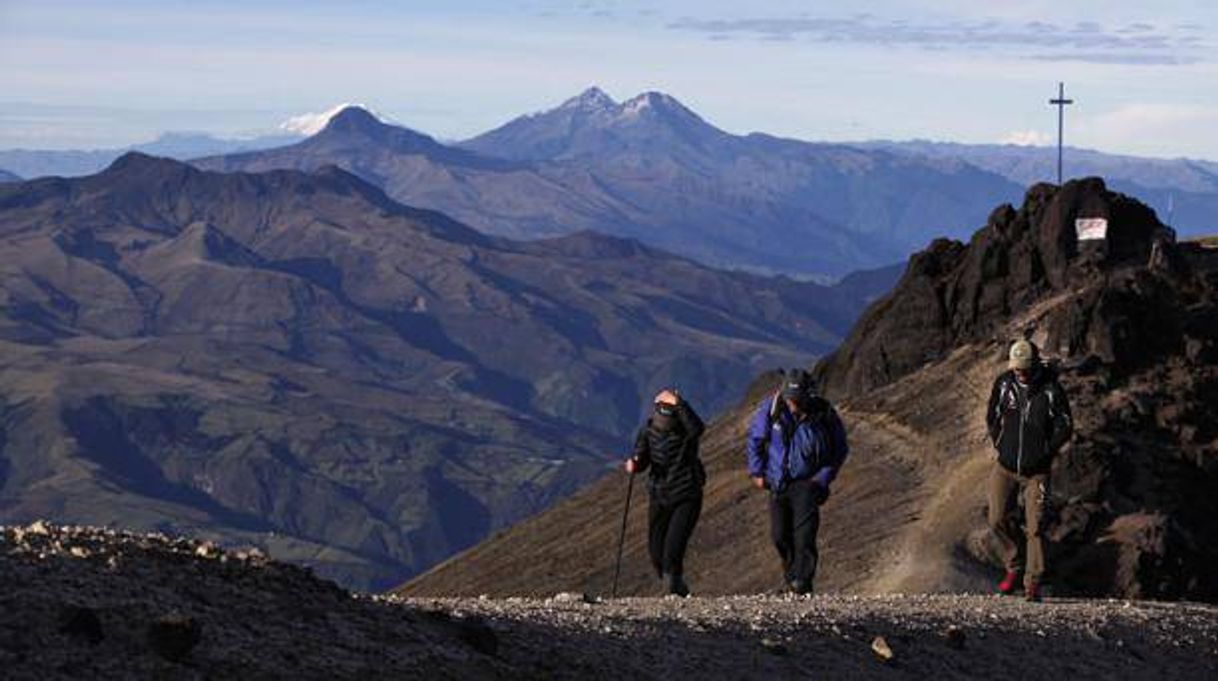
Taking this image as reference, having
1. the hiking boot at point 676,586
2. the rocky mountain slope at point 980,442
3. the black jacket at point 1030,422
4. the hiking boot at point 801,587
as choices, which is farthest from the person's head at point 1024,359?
the rocky mountain slope at point 980,442

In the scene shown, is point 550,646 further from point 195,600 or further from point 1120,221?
point 1120,221

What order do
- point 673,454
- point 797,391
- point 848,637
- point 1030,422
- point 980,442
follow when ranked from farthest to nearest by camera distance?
point 980,442 → point 673,454 → point 1030,422 → point 797,391 → point 848,637

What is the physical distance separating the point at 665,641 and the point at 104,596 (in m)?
5.04

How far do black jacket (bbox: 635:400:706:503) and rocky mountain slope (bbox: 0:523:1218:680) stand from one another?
1.56 meters

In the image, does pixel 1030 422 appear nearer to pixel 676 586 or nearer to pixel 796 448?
pixel 796 448

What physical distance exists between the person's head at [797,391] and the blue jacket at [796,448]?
0.54ft

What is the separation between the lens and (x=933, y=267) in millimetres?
73938

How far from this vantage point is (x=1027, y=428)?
21.0m

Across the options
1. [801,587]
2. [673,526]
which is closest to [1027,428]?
[801,587]

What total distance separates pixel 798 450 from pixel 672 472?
1.57m

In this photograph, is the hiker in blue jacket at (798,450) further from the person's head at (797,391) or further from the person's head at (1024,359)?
the person's head at (1024,359)

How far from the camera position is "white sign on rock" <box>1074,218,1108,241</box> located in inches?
2584

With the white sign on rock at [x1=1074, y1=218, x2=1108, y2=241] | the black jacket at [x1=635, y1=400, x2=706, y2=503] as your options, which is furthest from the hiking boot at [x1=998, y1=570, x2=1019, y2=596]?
the white sign on rock at [x1=1074, y1=218, x2=1108, y2=241]

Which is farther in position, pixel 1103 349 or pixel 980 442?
pixel 980 442
